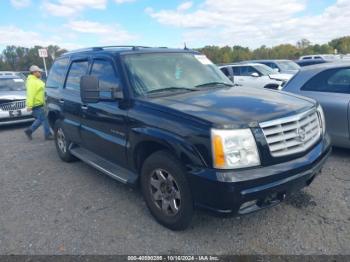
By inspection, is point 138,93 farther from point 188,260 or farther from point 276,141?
point 188,260

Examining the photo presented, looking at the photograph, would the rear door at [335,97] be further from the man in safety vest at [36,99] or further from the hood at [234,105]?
the man in safety vest at [36,99]

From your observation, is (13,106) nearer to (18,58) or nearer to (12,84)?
(12,84)

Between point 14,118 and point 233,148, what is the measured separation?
8499 mm

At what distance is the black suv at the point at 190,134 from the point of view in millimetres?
2828

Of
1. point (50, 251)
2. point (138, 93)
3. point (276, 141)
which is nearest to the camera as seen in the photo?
point (276, 141)

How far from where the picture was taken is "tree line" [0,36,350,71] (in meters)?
54.1

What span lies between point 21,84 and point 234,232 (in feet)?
32.9

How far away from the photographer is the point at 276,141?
9.75 ft

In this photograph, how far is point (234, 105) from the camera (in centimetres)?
327

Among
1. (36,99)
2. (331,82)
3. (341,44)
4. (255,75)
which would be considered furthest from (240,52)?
(331,82)

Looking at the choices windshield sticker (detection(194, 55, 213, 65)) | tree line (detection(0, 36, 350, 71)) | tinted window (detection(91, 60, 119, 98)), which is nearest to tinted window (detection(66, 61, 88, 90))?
tinted window (detection(91, 60, 119, 98))

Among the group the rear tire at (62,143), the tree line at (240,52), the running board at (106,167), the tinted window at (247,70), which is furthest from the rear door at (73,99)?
the tree line at (240,52)

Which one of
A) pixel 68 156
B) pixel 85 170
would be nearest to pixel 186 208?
pixel 85 170

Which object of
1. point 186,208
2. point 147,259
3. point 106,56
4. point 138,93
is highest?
point 106,56
